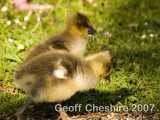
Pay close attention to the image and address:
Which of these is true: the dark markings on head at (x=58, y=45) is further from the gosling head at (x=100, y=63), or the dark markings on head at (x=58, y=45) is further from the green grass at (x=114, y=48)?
the green grass at (x=114, y=48)

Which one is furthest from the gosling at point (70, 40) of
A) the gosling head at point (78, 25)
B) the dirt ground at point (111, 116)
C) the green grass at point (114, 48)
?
the dirt ground at point (111, 116)

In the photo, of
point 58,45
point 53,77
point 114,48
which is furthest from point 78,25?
point 53,77

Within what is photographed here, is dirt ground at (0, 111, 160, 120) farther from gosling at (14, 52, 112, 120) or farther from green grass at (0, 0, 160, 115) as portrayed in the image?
gosling at (14, 52, 112, 120)

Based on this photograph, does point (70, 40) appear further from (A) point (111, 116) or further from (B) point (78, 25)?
(A) point (111, 116)

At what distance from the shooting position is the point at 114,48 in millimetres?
4535

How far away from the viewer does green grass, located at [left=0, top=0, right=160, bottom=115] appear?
3402 millimetres

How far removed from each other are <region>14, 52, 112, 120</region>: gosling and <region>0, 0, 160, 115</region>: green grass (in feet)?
1.59

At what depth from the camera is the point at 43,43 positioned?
345cm

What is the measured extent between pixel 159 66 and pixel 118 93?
87 centimetres

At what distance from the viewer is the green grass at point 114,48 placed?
11.2ft

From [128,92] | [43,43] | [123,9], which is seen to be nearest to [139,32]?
[123,9]

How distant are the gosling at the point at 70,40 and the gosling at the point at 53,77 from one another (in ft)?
1.31

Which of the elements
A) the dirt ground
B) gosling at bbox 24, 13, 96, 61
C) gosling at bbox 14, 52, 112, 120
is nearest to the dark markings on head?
gosling at bbox 24, 13, 96, 61

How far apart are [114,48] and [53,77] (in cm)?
202
